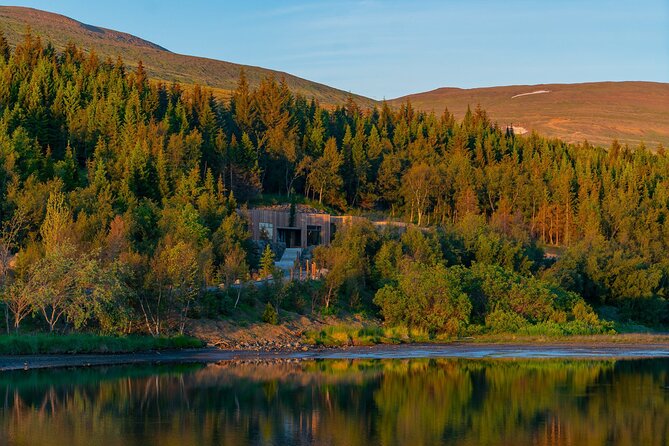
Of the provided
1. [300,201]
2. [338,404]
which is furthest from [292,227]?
[338,404]

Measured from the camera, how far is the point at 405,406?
101 ft

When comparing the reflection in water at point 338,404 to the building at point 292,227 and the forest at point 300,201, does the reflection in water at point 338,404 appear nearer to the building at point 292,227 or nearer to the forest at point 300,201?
the forest at point 300,201

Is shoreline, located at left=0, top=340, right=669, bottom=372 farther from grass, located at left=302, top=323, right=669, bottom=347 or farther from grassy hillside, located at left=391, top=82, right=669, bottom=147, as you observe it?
grassy hillside, located at left=391, top=82, right=669, bottom=147

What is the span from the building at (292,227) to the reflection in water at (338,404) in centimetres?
3105

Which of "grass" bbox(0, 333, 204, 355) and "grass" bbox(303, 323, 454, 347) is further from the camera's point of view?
"grass" bbox(303, 323, 454, 347)

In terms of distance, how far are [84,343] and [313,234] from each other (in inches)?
1433

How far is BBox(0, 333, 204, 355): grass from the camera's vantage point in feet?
128

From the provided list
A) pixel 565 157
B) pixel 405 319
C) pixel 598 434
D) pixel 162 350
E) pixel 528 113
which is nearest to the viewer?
pixel 598 434

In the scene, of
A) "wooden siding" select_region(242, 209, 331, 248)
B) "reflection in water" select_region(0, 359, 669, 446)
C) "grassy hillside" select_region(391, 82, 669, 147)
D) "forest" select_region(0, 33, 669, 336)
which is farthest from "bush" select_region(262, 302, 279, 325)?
"grassy hillside" select_region(391, 82, 669, 147)

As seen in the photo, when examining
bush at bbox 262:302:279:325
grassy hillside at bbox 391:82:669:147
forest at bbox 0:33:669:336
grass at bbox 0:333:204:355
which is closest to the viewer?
grass at bbox 0:333:204:355

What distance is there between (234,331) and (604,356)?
58.4 feet

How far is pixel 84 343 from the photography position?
40562 mm

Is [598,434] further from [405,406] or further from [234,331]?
[234,331]

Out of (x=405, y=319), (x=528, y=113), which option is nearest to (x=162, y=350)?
(x=405, y=319)
